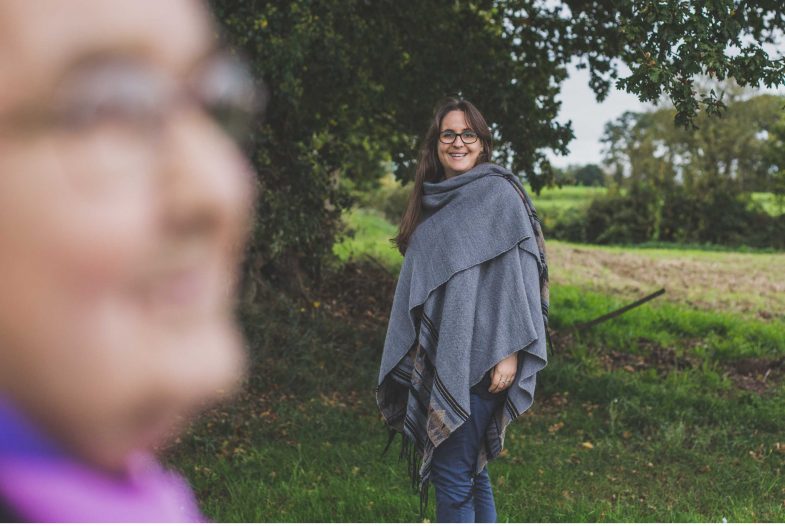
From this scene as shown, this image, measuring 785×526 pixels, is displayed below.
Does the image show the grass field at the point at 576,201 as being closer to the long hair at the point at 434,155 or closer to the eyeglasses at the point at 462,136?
the long hair at the point at 434,155

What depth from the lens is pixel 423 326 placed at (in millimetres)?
3441

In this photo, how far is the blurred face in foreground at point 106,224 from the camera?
25cm

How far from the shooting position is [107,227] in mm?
250

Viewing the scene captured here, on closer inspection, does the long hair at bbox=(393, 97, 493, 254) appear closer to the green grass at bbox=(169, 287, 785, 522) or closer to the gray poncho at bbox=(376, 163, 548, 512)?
the gray poncho at bbox=(376, 163, 548, 512)

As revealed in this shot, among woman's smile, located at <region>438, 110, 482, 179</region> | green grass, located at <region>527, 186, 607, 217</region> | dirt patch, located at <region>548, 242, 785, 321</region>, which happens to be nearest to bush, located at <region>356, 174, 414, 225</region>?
dirt patch, located at <region>548, 242, 785, 321</region>

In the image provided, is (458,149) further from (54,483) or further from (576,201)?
(576,201)

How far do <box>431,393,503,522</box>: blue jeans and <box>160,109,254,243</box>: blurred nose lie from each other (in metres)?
3.16

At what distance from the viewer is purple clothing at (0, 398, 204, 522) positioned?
0.30 metres

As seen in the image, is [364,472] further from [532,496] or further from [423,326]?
[423,326]

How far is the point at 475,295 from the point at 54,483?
120 inches

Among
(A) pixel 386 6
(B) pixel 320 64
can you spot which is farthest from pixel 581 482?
(A) pixel 386 6

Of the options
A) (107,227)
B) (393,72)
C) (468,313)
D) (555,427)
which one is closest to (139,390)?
(107,227)

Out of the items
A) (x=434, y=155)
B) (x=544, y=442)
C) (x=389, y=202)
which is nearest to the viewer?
(x=434, y=155)

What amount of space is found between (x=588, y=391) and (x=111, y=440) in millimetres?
7272
